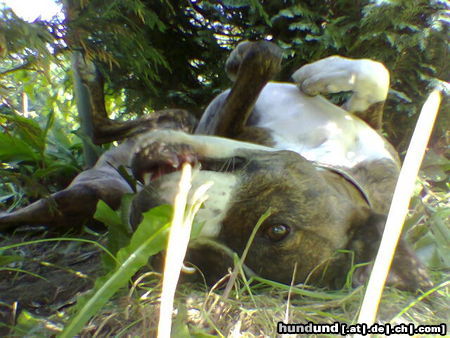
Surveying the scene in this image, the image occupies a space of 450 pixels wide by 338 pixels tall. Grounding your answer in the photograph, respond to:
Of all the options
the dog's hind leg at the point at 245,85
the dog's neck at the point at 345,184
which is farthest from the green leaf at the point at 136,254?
the dog's hind leg at the point at 245,85

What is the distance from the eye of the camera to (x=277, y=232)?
1.84 m

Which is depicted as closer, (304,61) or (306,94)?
(306,94)

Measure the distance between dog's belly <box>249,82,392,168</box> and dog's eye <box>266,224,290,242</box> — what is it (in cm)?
82

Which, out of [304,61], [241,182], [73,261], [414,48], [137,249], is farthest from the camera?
[304,61]

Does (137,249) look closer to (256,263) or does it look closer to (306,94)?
(256,263)

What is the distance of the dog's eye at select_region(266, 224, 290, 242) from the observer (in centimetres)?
184

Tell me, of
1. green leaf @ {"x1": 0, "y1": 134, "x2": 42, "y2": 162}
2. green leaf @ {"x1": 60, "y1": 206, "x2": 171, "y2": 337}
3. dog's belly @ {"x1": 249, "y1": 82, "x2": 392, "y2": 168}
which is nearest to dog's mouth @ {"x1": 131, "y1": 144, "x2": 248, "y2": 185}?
green leaf @ {"x1": 60, "y1": 206, "x2": 171, "y2": 337}

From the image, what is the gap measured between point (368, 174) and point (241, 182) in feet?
3.81

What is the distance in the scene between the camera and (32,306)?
1.96 m

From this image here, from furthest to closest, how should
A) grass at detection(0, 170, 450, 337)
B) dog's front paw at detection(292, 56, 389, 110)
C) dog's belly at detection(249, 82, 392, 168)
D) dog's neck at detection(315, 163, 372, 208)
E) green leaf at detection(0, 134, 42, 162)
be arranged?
green leaf at detection(0, 134, 42, 162) → dog's front paw at detection(292, 56, 389, 110) → dog's belly at detection(249, 82, 392, 168) → dog's neck at detection(315, 163, 372, 208) → grass at detection(0, 170, 450, 337)

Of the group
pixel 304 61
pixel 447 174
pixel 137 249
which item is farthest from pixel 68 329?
pixel 447 174

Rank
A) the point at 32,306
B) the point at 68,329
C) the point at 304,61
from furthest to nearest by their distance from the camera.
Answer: the point at 304,61, the point at 32,306, the point at 68,329

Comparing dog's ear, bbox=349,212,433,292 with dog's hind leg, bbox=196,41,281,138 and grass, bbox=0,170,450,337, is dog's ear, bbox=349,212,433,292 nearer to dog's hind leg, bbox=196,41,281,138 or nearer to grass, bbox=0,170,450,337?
grass, bbox=0,170,450,337

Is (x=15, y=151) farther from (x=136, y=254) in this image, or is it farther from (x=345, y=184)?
(x=345, y=184)
